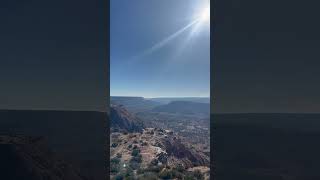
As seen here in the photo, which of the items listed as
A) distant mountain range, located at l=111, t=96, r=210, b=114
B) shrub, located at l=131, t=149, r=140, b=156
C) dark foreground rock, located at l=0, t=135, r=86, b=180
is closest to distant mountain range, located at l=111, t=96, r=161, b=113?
distant mountain range, located at l=111, t=96, r=210, b=114

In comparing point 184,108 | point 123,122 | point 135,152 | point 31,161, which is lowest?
Answer: point 135,152

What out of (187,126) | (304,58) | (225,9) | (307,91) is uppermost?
(225,9)

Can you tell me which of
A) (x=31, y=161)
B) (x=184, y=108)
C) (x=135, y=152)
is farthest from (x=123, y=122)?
(x=31, y=161)

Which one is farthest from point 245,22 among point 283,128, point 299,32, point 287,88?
point 283,128

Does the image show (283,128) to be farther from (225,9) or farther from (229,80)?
(225,9)

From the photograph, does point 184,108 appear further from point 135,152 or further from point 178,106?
point 135,152

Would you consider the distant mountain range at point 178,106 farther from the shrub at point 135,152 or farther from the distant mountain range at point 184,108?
the shrub at point 135,152

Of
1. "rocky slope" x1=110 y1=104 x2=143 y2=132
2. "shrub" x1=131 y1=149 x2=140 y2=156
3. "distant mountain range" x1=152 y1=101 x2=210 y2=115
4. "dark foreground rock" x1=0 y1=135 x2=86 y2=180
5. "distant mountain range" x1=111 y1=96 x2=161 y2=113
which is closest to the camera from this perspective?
"dark foreground rock" x1=0 y1=135 x2=86 y2=180

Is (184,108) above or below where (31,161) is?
below

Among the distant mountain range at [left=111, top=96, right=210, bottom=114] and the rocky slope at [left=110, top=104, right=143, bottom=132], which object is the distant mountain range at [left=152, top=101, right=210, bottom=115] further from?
the rocky slope at [left=110, top=104, right=143, bottom=132]

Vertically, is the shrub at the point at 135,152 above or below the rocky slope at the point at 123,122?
below

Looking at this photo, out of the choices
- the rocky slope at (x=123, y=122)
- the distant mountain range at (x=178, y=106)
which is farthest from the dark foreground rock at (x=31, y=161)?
the distant mountain range at (x=178, y=106)
